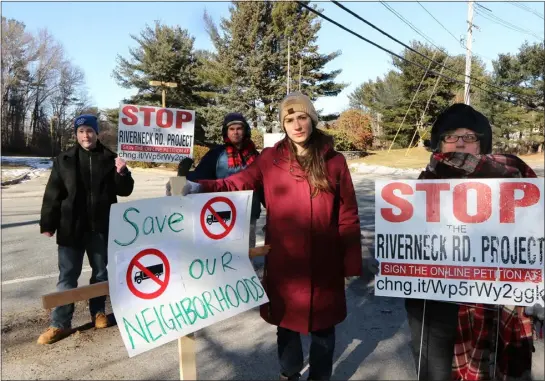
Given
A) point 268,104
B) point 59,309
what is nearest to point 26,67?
point 268,104

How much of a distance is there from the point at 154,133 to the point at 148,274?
372 centimetres

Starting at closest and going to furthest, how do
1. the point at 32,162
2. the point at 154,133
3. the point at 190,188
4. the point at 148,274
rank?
the point at 148,274
the point at 190,188
the point at 154,133
the point at 32,162

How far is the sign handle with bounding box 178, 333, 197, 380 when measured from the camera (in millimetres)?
2043

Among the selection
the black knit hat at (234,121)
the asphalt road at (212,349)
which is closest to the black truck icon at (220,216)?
the asphalt road at (212,349)

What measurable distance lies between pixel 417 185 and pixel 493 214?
0.39 m

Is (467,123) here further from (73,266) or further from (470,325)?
(73,266)

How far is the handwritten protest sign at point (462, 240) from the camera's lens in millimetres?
2133

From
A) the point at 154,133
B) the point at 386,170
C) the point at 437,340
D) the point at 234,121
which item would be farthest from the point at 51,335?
the point at 386,170

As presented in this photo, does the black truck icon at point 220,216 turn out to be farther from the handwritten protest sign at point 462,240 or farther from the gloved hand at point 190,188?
the handwritten protest sign at point 462,240

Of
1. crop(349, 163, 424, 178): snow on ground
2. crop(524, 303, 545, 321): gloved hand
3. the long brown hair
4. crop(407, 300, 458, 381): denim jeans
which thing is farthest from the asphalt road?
crop(349, 163, 424, 178): snow on ground

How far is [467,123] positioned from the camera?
226 centimetres

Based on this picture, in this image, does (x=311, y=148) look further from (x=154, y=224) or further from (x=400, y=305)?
(x=400, y=305)

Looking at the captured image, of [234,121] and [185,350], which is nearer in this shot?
[185,350]

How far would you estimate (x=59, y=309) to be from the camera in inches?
135
